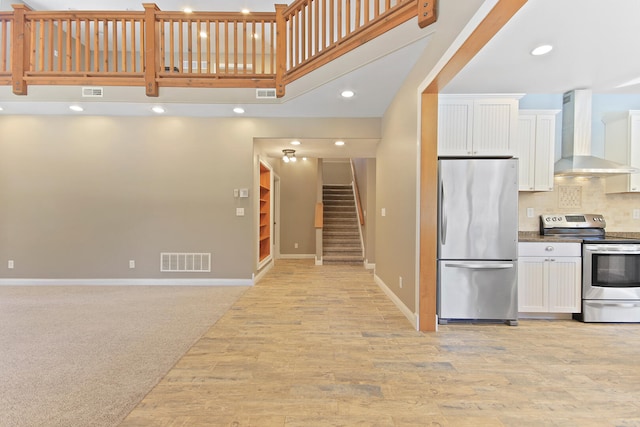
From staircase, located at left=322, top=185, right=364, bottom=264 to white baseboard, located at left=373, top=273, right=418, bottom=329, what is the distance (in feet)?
6.72

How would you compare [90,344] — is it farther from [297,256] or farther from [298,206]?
[298,206]

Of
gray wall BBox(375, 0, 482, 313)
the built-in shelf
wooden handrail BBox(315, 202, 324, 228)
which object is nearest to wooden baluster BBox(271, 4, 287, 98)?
gray wall BBox(375, 0, 482, 313)

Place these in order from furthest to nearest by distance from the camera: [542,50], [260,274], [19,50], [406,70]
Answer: [260,274] → [19,50] → [406,70] → [542,50]

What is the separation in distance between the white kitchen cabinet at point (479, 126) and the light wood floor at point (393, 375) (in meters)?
Result: 1.86

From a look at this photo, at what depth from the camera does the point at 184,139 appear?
4.58 meters

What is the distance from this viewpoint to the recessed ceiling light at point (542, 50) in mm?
2323

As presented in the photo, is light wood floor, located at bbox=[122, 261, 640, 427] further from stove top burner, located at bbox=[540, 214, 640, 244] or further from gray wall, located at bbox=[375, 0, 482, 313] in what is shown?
stove top burner, located at bbox=[540, 214, 640, 244]

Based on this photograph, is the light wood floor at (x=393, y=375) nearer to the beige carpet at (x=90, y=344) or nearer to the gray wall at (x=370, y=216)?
the beige carpet at (x=90, y=344)

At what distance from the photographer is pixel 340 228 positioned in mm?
7539

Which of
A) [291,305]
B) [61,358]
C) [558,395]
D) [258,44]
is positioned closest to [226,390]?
[61,358]

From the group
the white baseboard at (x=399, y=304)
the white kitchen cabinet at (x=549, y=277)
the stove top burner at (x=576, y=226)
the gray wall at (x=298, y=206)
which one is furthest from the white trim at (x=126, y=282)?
the stove top burner at (x=576, y=226)

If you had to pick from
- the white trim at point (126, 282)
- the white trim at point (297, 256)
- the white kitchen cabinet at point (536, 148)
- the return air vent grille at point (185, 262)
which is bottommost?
the white trim at point (297, 256)

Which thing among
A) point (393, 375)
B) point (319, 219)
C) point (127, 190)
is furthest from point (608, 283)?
point (127, 190)

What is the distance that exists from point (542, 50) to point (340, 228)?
18.3 ft
